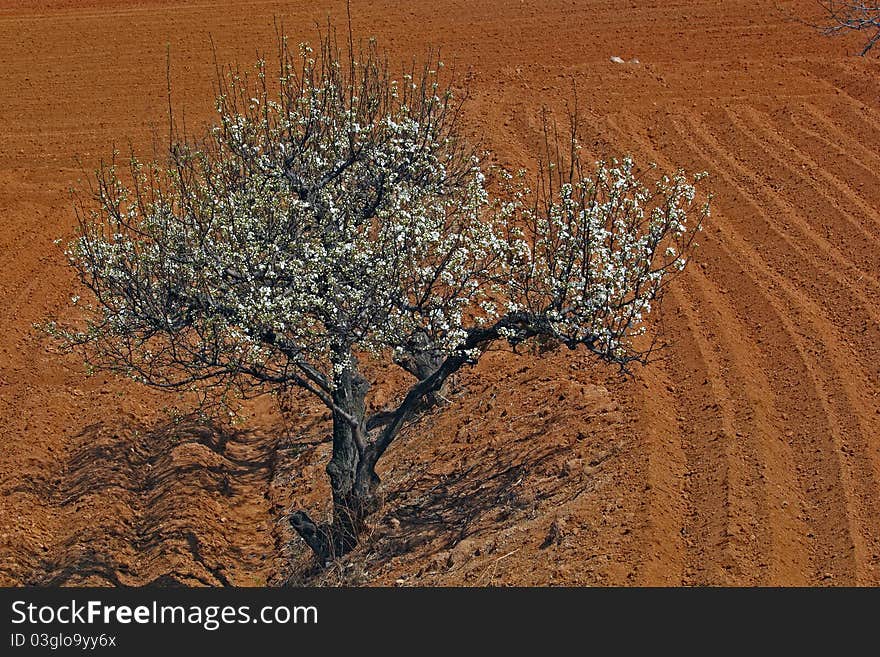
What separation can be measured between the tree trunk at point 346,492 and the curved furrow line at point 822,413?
7.97 metres

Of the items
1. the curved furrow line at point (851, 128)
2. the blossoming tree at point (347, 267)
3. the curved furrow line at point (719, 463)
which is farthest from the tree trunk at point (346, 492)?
the curved furrow line at point (851, 128)

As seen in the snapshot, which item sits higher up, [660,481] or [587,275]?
[587,275]

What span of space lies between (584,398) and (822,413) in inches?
177

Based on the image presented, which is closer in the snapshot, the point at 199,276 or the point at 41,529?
the point at 199,276

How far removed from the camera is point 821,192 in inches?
1049

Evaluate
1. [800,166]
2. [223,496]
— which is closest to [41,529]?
[223,496]

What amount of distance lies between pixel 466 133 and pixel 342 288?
48.1ft

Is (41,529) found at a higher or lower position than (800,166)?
lower

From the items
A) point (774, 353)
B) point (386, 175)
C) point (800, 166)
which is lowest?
point (774, 353)

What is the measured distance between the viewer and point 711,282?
81.1 feet

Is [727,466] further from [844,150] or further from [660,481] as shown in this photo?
[844,150]

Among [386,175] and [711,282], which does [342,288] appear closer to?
[386,175]

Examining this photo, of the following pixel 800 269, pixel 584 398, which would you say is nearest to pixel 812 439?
pixel 584 398

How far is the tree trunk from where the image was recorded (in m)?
20.5
